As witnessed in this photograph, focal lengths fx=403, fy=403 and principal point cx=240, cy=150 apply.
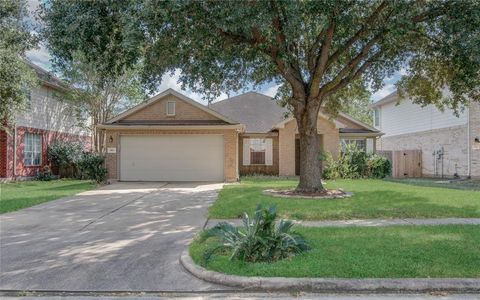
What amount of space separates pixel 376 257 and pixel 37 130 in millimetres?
21824

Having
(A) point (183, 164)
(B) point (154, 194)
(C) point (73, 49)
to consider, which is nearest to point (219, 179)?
(A) point (183, 164)

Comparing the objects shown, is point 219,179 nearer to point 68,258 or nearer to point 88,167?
point 88,167

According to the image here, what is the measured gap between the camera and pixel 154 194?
1455 centimetres

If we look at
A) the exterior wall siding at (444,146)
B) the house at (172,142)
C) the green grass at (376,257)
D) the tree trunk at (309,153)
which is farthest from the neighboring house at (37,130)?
→ the exterior wall siding at (444,146)

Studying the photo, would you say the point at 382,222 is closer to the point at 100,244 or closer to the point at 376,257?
the point at 376,257

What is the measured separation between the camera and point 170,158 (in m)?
20.1

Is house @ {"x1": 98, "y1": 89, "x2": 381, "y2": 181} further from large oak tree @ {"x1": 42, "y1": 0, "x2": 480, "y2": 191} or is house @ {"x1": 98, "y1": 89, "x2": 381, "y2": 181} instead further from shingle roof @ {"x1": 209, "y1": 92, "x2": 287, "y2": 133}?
large oak tree @ {"x1": 42, "y1": 0, "x2": 480, "y2": 191}

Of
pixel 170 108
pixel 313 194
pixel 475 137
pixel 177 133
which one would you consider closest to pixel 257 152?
pixel 177 133

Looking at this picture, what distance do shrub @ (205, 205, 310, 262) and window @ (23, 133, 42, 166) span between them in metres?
19.2

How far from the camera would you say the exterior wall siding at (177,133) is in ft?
65.0

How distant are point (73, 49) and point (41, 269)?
20.6 ft

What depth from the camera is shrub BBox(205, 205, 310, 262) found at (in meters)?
5.70

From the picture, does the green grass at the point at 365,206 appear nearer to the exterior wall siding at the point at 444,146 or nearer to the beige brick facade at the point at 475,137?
the beige brick facade at the point at 475,137

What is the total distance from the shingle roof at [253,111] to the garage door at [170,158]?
4167 millimetres
